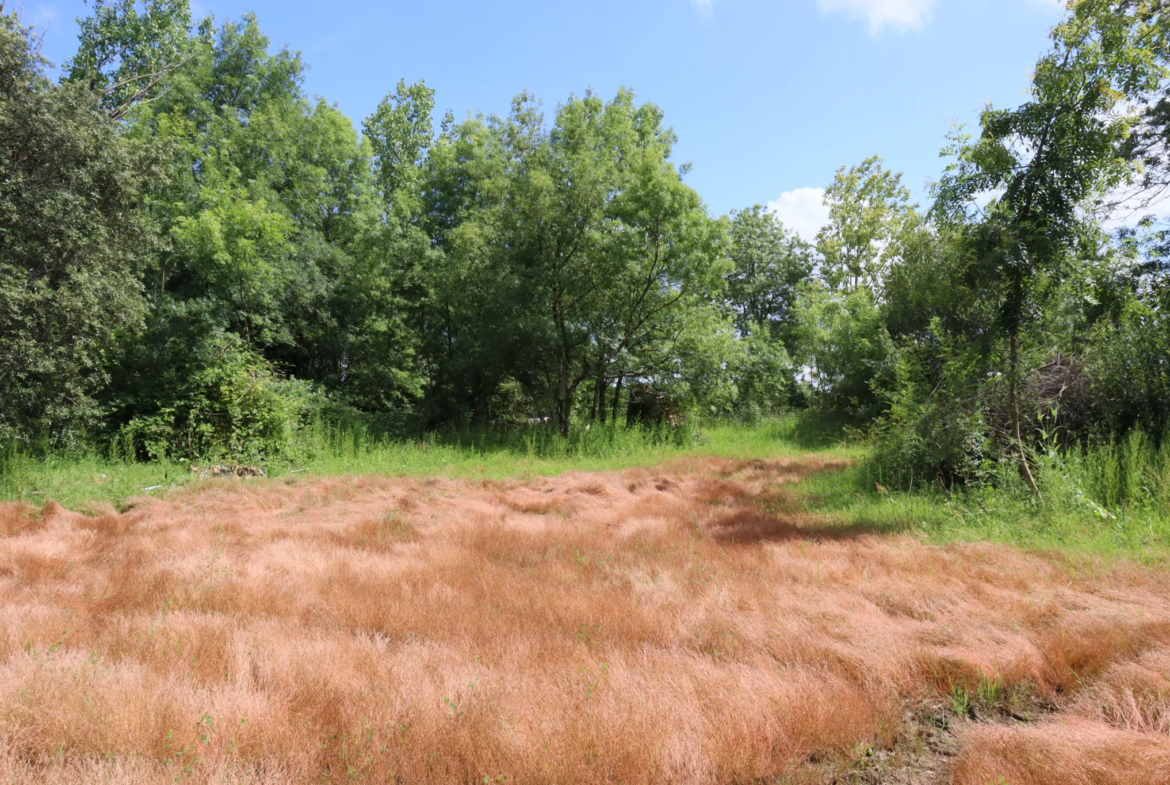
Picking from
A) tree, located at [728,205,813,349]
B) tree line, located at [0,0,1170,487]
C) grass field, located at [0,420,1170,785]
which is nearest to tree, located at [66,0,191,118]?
tree line, located at [0,0,1170,487]

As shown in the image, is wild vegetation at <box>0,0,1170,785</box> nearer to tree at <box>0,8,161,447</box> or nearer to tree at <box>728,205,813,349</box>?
tree at <box>0,8,161,447</box>

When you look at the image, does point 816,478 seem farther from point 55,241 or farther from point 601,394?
point 55,241

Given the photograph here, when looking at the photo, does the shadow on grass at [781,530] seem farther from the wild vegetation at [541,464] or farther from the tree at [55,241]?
the tree at [55,241]

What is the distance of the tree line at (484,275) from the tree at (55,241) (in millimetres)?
36

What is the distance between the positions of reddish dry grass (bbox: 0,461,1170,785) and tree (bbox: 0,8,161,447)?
3965 millimetres

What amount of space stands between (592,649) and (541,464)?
769cm

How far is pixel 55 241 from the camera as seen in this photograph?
7145 mm

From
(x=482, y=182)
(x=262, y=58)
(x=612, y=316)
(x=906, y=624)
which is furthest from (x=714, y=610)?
(x=262, y=58)

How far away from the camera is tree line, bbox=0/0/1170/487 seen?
5156mm

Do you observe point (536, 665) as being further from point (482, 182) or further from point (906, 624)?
point (482, 182)

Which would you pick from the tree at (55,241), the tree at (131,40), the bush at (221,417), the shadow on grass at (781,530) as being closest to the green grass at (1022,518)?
the shadow on grass at (781,530)

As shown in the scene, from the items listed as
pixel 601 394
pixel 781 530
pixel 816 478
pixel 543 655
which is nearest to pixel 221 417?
pixel 601 394

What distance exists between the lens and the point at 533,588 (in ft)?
10.9

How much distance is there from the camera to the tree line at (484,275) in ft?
16.9
